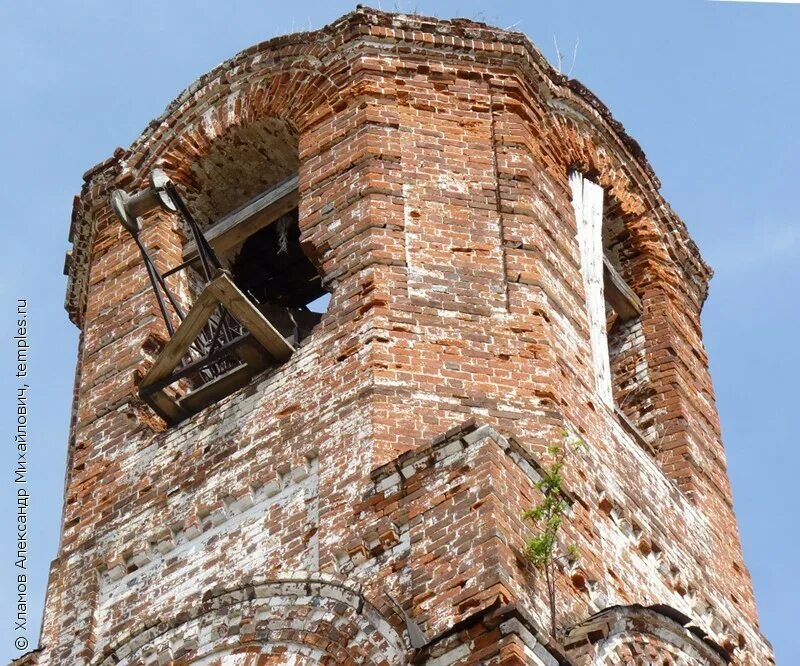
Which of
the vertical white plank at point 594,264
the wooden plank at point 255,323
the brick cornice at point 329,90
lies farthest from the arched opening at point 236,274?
the vertical white plank at point 594,264

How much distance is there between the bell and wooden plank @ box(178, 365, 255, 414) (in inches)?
65.9

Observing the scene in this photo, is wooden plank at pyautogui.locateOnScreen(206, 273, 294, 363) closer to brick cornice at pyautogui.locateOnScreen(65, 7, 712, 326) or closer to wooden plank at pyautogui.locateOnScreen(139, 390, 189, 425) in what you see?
wooden plank at pyautogui.locateOnScreen(139, 390, 189, 425)

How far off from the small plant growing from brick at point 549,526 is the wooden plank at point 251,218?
456 cm

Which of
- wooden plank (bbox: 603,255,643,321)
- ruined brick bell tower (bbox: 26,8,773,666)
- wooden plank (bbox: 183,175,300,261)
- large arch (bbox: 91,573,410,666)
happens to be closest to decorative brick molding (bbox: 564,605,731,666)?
ruined brick bell tower (bbox: 26,8,773,666)

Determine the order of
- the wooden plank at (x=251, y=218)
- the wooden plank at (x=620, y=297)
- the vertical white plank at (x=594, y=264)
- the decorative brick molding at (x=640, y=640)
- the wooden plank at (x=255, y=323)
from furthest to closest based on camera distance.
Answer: the wooden plank at (x=620, y=297), the wooden plank at (x=251, y=218), the vertical white plank at (x=594, y=264), the wooden plank at (x=255, y=323), the decorative brick molding at (x=640, y=640)

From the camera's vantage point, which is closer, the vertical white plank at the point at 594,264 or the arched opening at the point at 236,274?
the arched opening at the point at 236,274

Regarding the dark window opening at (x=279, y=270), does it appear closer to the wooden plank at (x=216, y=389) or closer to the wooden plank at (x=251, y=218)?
the wooden plank at (x=251, y=218)

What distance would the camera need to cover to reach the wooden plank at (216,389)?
16.8 meters

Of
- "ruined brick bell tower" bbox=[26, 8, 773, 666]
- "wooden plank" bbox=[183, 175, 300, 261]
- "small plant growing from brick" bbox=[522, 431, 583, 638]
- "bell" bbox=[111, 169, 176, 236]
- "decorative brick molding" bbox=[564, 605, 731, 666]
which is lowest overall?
"decorative brick molding" bbox=[564, 605, 731, 666]

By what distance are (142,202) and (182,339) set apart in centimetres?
150

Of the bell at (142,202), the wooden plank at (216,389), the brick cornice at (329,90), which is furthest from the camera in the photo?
the brick cornice at (329,90)

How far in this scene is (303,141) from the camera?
59.9ft

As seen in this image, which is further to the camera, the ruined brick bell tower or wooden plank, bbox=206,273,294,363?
wooden plank, bbox=206,273,294,363

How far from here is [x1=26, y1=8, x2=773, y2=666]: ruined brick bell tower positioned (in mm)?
14281
